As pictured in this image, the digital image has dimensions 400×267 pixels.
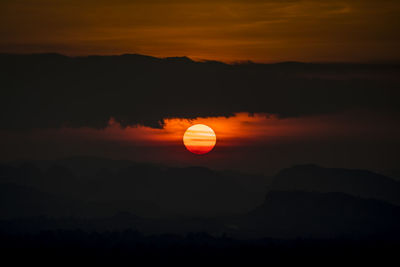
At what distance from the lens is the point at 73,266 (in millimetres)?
181875

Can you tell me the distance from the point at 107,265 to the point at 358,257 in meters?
72.0

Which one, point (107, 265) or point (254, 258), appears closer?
point (107, 265)

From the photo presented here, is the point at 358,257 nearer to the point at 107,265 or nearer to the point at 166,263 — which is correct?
the point at 166,263

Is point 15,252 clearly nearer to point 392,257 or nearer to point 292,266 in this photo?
→ point 292,266

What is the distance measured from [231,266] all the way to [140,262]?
87.5 feet

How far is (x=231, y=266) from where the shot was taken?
18475 centimetres

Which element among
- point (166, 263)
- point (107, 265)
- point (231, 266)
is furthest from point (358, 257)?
point (107, 265)

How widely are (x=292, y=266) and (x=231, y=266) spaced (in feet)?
54.8

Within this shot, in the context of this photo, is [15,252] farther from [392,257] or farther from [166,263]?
[392,257]

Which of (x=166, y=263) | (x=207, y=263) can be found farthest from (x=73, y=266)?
(x=207, y=263)

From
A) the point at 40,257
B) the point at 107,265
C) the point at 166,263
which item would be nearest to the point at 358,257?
the point at 166,263

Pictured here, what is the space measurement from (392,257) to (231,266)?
45896 mm

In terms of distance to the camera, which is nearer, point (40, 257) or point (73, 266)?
point (73, 266)

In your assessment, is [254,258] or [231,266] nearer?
[231,266]
